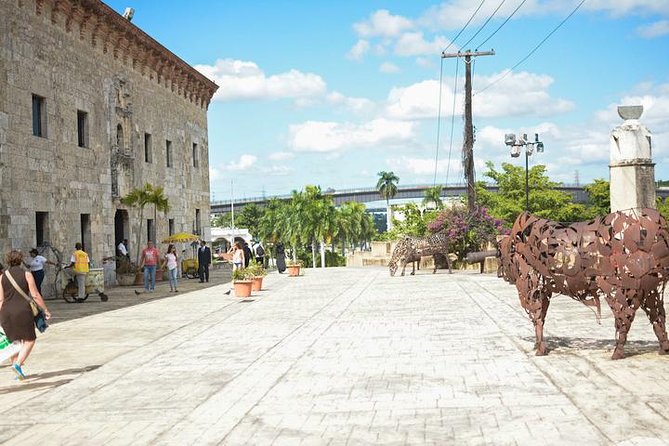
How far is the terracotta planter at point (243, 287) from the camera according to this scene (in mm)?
22047

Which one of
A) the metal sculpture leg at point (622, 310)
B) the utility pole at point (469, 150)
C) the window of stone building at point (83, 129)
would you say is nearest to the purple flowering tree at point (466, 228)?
the utility pole at point (469, 150)

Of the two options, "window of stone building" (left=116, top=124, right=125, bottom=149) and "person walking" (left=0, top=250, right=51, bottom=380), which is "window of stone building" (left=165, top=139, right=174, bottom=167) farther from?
"person walking" (left=0, top=250, right=51, bottom=380)

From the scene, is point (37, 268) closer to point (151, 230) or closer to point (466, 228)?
point (151, 230)

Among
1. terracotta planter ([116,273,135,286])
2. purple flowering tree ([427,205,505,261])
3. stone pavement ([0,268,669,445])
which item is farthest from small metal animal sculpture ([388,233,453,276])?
stone pavement ([0,268,669,445])

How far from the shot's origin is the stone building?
21.5m

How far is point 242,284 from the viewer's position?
22047 millimetres

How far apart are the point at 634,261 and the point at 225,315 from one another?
10.0 m

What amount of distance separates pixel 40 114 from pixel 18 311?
48.7 ft

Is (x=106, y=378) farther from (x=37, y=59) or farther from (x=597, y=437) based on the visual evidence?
(x=37, y=59)

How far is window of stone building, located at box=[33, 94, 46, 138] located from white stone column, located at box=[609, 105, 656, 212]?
1614cm

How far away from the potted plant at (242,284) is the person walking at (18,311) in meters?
11.9

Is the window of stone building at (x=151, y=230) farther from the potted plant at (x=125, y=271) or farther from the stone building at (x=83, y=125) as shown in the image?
the potted plant at (x=125, y=271)

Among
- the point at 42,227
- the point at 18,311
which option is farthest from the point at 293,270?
the point at 18,311

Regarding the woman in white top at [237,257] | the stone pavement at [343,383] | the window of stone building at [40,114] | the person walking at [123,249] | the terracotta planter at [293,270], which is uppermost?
the window of stone building at [40,114]
